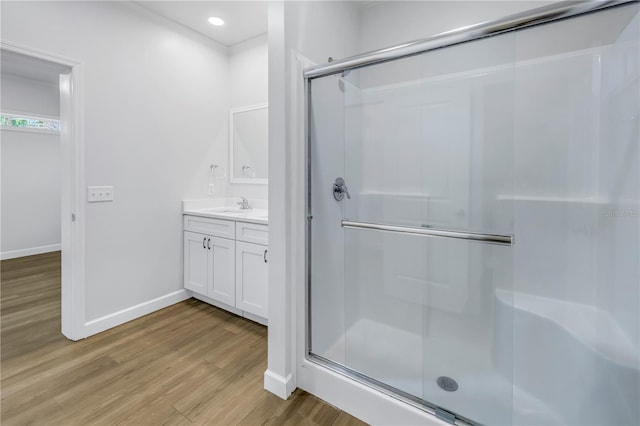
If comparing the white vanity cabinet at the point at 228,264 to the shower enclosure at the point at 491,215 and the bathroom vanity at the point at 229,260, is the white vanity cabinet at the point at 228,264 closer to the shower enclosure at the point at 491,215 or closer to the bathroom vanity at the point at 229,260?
the bathroom vanity at the point at 229,260

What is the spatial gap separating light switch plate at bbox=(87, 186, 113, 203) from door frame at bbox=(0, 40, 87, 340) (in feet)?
0.17

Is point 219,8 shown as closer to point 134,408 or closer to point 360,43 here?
point 360,43

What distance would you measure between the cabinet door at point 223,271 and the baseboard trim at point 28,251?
3.75m

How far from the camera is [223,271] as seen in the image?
8.34 feet

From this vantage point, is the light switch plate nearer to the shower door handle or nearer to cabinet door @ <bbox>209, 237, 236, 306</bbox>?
cabinet door @ <bbox>209, 237, 236, 306</bbox>

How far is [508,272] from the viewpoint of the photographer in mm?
1456

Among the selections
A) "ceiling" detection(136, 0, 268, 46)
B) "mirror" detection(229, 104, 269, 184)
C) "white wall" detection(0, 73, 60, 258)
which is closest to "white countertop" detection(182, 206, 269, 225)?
"mirror" detection(229, 104, 269, 184)

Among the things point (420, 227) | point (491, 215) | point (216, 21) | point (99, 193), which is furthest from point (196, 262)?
point (491, 215)

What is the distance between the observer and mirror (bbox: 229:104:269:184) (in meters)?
2.91

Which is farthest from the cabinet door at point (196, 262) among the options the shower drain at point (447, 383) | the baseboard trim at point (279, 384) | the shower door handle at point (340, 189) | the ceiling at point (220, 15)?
the shower drain at point (447, 383)

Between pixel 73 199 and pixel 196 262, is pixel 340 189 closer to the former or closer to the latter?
pixel 196 262

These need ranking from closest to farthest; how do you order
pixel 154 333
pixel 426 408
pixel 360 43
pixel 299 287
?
1. pixel 426 408
2. pixel 299 287
3. pixel 154 333
4. pixel 360 43

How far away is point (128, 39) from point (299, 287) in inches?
94.4

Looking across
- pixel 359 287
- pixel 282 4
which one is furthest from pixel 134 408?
pixel 282 4
